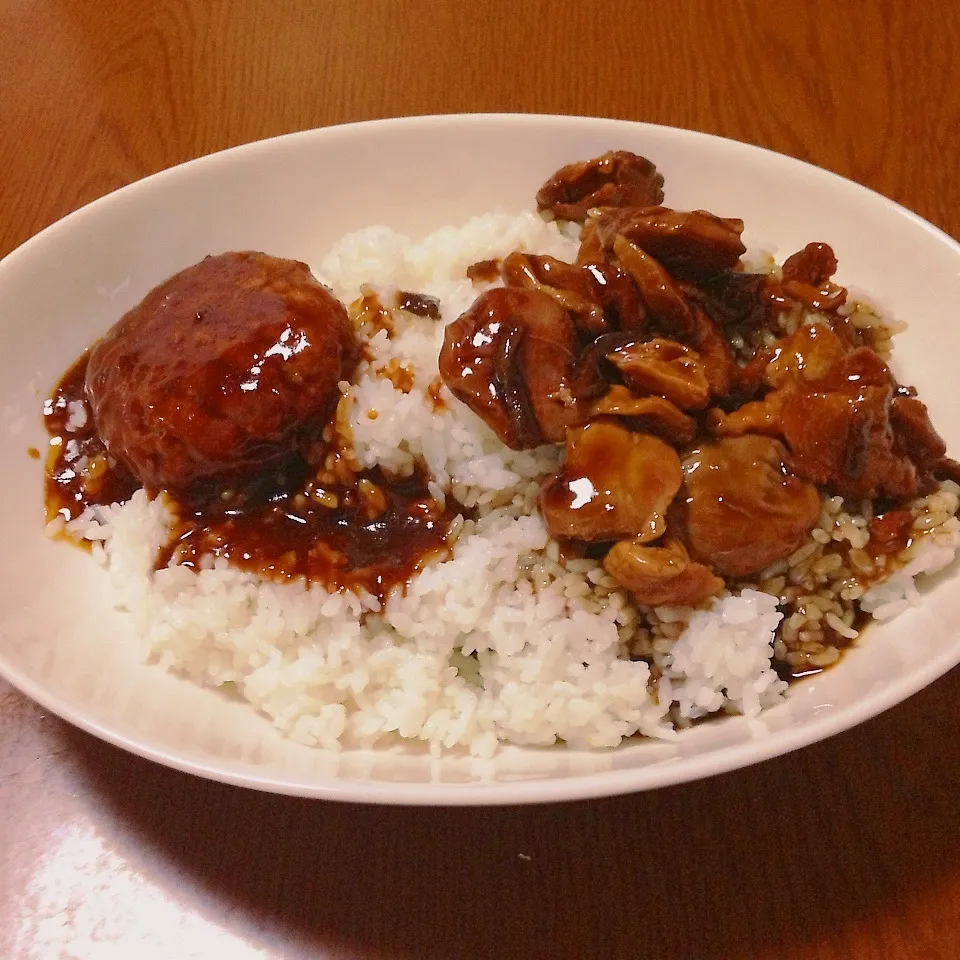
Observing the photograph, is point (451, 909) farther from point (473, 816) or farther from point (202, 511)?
point (202, 511)

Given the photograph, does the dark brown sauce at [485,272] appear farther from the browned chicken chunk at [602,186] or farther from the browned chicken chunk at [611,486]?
the browned chicken chunk at [611,486]

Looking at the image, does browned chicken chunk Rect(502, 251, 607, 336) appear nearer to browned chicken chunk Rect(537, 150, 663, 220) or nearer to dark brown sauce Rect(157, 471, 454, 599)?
browned chicken chunk Rect(537, 150, 663, 220)

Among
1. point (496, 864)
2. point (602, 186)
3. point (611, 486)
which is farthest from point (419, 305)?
point (496, 864)

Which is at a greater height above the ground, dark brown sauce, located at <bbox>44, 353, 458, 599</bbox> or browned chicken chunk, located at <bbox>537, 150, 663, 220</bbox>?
browned chicken chunk, located at <bbox>537, 150, 663, 220</bbox>

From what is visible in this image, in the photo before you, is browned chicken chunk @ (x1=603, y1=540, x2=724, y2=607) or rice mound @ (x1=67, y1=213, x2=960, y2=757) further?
rice mound @ (x1=67, y1=213, x2=960, y2=757)

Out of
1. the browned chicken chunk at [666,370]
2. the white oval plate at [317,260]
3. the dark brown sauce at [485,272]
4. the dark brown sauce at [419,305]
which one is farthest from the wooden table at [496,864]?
the dark brown sauce at [485,272]

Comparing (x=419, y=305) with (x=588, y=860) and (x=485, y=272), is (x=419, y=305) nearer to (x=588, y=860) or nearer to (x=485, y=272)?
(x=485, y=272)

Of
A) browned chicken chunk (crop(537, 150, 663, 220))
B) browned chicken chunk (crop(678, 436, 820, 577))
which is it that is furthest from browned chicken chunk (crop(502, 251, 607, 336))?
browned chicken chunk (crop(537, 150, 663, 220))
